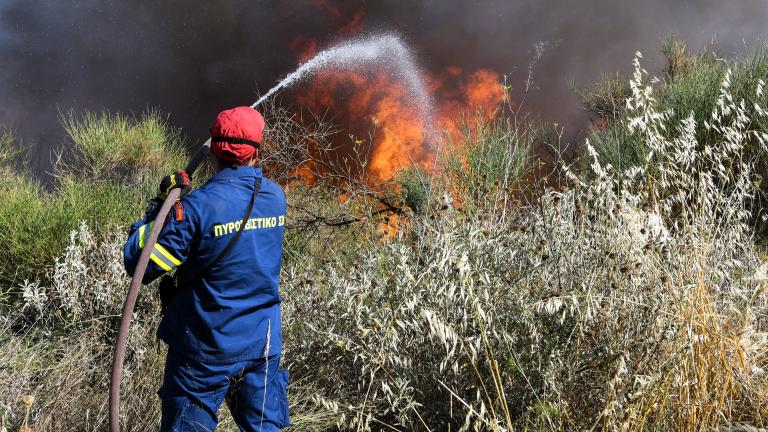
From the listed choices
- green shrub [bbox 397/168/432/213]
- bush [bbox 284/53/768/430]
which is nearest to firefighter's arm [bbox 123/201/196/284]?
bush [bbox 284/53/768/430]

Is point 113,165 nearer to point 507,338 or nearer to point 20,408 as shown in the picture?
point 20,408

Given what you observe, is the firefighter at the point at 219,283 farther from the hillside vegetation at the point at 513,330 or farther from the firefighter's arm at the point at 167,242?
→ the hillside vegetation at the point at 513,330

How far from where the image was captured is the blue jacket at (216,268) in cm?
231

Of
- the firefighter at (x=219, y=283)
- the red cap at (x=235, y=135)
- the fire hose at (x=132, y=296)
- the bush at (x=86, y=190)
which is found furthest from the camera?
the bush at (x=86, y=190)

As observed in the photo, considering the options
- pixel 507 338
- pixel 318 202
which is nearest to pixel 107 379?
pixel 507 338

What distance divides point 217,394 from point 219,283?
403mm

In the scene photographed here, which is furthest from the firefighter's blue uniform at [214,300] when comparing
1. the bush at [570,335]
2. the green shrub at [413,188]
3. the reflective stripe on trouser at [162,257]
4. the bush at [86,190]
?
the green shrub at [413,188]

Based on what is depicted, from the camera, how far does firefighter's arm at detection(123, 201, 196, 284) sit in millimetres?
2271

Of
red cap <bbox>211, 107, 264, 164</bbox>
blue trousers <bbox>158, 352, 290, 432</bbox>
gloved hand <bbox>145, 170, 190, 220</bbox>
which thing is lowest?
blue trousers <bbox>158, 352, 290, 432</bbox>

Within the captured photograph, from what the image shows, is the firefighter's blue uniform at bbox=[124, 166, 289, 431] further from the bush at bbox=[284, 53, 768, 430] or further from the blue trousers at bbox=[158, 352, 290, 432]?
the bush at bbox=[284, 53, 768, 430]

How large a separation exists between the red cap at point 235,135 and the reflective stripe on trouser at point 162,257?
42 centimetres

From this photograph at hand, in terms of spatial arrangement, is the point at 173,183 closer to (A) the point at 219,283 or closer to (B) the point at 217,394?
(A) the point at 219,283

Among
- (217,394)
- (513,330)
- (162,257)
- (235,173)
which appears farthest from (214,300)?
(513,330)

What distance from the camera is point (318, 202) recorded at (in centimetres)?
710
